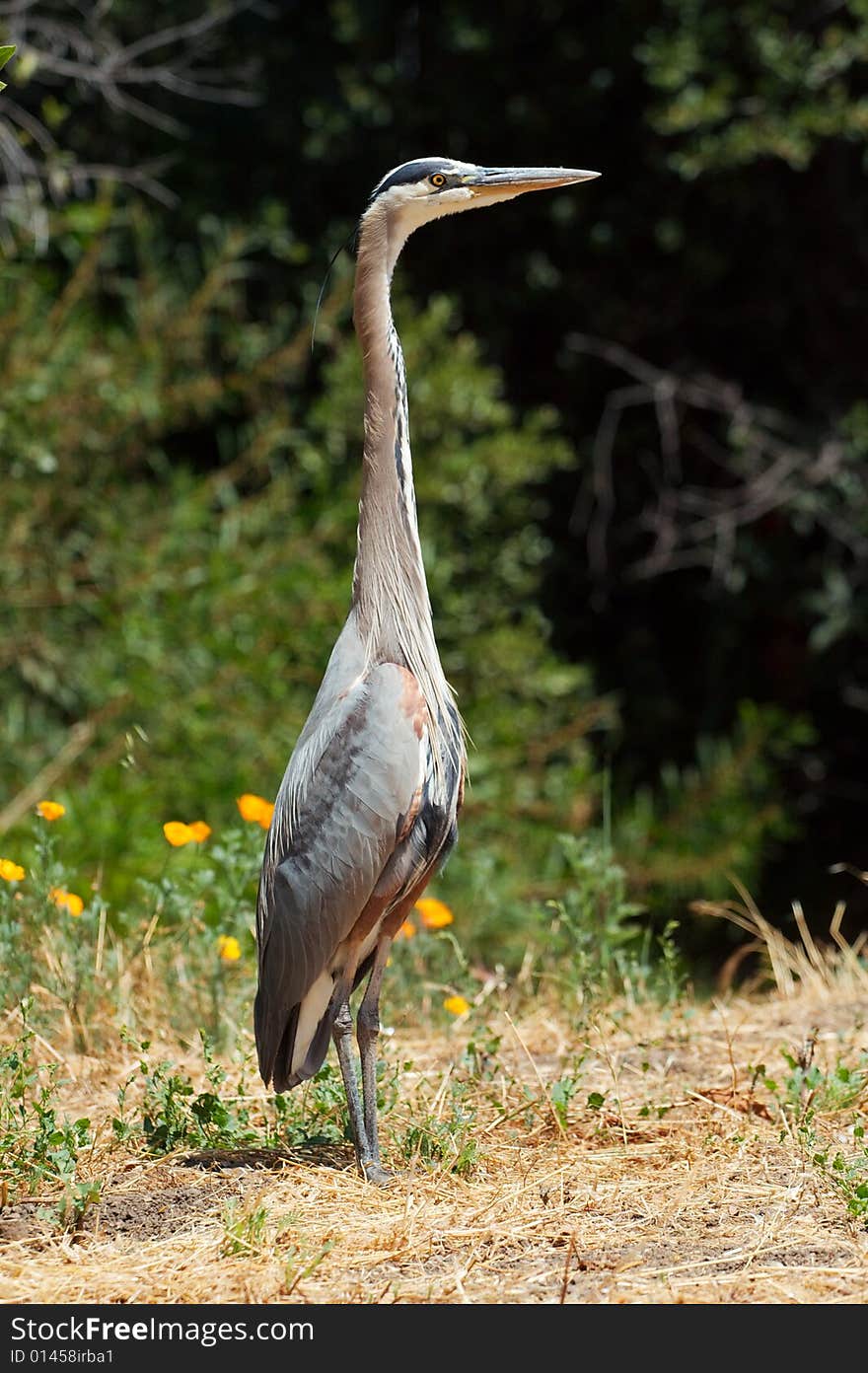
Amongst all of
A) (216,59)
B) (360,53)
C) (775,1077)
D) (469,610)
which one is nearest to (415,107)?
(360,53)

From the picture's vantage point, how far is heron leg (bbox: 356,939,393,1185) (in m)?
3.33

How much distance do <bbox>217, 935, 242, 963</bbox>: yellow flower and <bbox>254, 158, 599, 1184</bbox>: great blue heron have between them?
1.63 feet

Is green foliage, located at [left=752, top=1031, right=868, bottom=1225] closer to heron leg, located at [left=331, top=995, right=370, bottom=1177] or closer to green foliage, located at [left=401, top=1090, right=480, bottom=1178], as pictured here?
green foliage, located at [left=401, top=1090, right=480, bottom=1178]

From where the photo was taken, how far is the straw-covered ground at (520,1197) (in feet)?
9.09

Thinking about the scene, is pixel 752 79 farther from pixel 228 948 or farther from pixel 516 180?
pixel 228 948

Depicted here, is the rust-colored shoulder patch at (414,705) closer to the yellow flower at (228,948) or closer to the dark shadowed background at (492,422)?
the yellow flower at (228,948)

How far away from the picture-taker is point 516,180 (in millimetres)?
3717

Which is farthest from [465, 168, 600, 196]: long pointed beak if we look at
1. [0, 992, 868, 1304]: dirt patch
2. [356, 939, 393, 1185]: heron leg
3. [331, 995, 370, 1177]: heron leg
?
[0, 992, 868, 1304]: dirt patch

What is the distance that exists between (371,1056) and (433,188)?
199cm

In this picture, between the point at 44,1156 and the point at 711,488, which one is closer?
the point at 44,1156

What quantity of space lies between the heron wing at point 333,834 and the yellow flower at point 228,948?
1.71ft

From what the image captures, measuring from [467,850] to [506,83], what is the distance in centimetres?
392

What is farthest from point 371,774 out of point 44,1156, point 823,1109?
point 823,1109

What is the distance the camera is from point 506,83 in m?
8.05
